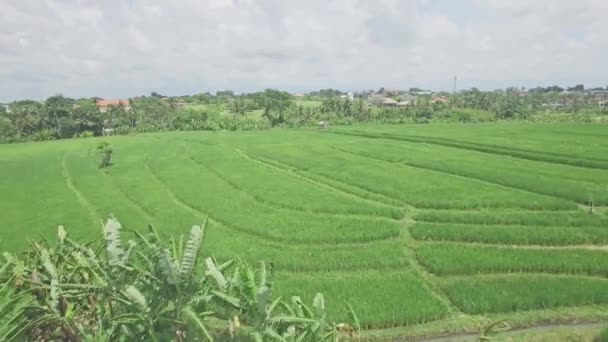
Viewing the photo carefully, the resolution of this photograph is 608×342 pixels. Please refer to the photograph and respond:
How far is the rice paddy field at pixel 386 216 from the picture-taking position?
952 cm

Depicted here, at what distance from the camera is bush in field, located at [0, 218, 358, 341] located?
295cm

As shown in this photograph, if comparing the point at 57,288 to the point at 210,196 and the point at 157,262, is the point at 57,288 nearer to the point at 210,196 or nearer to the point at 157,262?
the point at 157,262

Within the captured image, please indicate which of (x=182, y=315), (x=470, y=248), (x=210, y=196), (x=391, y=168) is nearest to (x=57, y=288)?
(x=182, y=315)

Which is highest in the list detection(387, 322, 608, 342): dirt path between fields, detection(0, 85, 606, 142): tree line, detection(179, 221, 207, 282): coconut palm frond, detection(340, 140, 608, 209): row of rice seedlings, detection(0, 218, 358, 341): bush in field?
detection(0, 85, 606, 142): tree line

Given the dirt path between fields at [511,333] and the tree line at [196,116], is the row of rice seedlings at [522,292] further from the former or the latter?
the tree line at [196,116]

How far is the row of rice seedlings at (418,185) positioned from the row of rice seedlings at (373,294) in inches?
271

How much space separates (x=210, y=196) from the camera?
20.0 meters

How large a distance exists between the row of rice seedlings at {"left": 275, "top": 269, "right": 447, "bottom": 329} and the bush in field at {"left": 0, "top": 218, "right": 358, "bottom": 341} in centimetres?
535

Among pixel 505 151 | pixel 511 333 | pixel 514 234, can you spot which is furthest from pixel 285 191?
pixel 505 151

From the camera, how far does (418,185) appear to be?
1989 cm

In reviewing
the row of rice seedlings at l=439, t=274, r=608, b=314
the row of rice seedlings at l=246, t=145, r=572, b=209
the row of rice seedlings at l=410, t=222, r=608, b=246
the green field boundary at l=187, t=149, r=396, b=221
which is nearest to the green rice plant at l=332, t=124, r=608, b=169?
the row of rice seedlings at l=246, t=145, r=572, b=209

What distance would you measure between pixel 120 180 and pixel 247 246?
1496 centimetres

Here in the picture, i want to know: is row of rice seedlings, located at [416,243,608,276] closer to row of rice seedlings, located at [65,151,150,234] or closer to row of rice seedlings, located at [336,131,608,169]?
row of rice seedlings, located at [65,151,150,234]

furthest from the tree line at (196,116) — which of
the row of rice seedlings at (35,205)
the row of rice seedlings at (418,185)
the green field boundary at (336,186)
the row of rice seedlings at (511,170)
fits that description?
the row of rice seedlings at (418,185)
